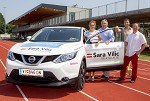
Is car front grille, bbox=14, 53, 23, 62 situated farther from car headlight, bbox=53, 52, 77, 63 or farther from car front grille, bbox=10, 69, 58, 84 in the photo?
car headlight, bbox=53, 52, 77, 63

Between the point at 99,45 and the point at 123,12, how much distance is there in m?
17.2

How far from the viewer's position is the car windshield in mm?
7193

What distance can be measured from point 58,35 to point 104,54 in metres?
1.41

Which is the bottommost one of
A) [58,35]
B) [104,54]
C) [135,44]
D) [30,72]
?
[30,72]

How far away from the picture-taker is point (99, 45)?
7.45 meters

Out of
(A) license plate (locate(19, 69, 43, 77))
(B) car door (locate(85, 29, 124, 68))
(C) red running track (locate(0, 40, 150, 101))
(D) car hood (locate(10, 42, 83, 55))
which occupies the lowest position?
(C) red running track (locate(0, 40, 150, 101))

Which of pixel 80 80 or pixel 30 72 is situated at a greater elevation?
pixel 30 72

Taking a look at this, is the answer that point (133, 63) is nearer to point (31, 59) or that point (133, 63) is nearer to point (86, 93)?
point (86, 93)

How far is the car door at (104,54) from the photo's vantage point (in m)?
7.28

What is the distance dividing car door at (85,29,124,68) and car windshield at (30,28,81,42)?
41 cm

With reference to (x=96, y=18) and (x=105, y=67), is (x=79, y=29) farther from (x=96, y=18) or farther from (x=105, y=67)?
(x=96, y=18)

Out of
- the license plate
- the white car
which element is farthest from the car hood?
the license plate

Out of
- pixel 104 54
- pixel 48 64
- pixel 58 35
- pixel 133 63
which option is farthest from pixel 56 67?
pixel 133 63

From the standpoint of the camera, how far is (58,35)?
742cm
